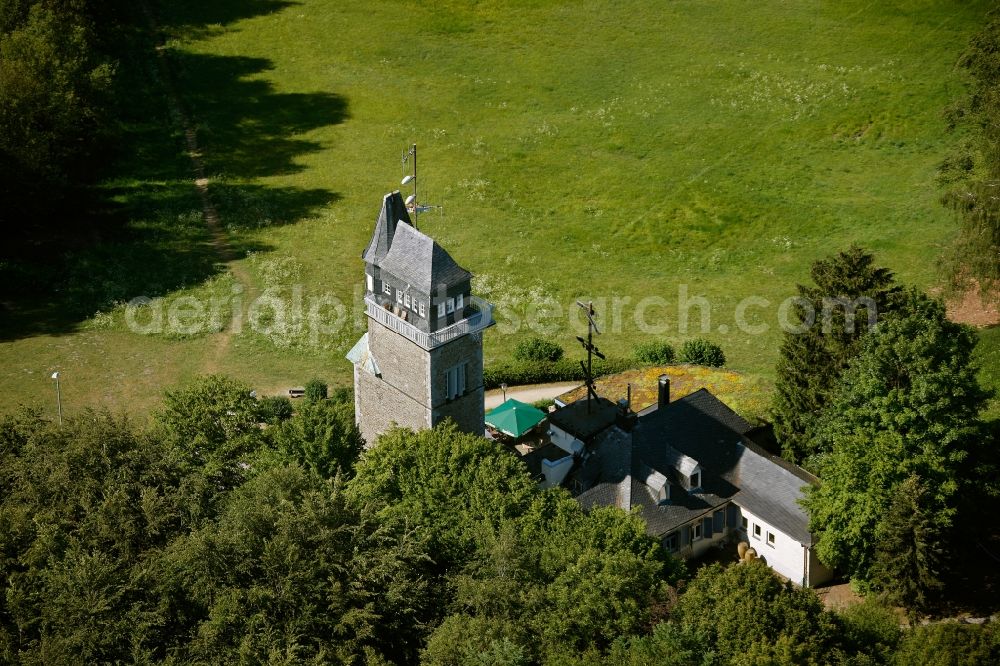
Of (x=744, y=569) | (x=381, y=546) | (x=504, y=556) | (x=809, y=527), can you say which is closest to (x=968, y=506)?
(x=809, y=527)

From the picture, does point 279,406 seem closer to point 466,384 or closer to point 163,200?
point 466,384

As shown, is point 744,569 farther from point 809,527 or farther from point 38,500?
point 38,500

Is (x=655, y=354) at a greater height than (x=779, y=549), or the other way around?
(x=655, y=354)

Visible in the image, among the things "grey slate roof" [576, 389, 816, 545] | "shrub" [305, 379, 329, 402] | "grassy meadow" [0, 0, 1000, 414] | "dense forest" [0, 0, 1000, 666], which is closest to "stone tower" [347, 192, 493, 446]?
"dense forest" [0, 0, 1000, 666]

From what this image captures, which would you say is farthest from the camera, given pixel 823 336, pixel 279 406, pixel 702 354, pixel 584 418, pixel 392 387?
pixel 702 354

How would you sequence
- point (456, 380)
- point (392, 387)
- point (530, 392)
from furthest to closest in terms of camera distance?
1. point (530, 392)
2. point (392, 387)
3. point (456, 380)

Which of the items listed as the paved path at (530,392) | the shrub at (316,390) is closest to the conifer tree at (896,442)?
the paved path at (530,392)

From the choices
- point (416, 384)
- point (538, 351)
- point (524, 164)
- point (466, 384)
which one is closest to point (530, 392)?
point (538, 351)
